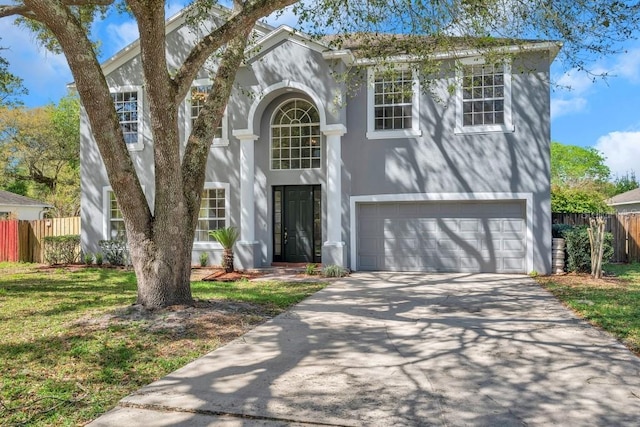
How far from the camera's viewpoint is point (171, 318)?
6.97 meters

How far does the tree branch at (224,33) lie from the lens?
289 inches

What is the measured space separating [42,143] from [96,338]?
1147 inches

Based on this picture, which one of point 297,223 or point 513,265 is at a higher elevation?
point 297,223

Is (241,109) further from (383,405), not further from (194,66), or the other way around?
(383,405)

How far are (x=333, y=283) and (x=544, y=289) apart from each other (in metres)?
4.85

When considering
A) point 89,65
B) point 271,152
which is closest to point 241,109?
point 271,152

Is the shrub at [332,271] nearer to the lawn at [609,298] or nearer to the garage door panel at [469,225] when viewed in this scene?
the garage door panel at [469,225]

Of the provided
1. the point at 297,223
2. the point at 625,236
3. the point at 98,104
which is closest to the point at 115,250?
the point at 297,223

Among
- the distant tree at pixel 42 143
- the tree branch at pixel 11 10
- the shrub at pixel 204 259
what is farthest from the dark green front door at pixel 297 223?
the distant tree at pixel 42 143

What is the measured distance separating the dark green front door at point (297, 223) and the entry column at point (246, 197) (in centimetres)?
88

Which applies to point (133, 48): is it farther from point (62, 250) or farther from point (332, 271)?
point (332, 271)

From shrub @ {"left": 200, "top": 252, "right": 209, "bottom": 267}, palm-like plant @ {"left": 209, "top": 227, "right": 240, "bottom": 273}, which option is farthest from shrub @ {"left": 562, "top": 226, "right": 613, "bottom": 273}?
shrub @ {"left": 200, "top": 252, "right": 209, "bottom": 267}

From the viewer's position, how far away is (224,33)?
745 cm

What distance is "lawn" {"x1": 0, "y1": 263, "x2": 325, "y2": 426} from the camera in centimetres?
423
